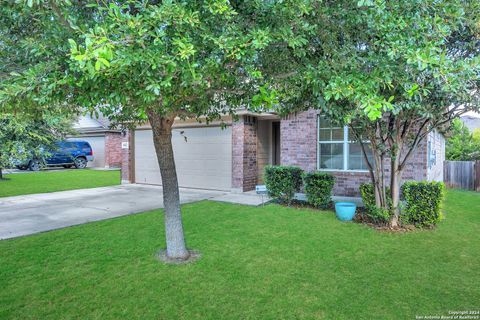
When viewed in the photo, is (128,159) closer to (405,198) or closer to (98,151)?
(405,198)

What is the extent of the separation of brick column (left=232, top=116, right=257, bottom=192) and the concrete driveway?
76 centimetres

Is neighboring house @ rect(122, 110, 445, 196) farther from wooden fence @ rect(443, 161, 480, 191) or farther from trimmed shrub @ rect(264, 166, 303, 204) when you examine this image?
trimmed shrub @ rect(264, 166, 303, 204)

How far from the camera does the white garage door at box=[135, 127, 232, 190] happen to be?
446 inches

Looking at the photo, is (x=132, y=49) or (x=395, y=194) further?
(x=395, y=194)

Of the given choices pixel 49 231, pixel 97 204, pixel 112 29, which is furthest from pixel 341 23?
pixel 97 204

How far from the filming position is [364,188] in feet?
23.0

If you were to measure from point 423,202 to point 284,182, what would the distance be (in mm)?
3314

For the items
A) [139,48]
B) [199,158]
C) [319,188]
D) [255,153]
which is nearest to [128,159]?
[199,158]

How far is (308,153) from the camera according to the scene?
955 centimetres

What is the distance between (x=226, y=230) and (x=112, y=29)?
467 centimetres

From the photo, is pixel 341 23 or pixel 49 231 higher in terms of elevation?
pixel 341 23

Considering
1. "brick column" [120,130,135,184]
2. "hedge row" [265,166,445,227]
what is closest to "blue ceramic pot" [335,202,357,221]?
"hedge row" [265,166,445,227]

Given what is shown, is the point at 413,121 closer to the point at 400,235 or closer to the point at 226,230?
the point at 400,235

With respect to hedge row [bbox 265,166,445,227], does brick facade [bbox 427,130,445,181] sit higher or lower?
higher
